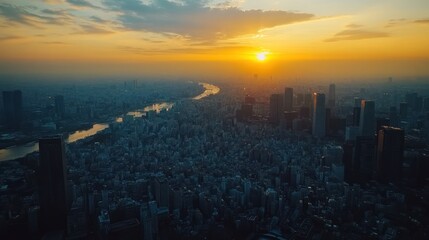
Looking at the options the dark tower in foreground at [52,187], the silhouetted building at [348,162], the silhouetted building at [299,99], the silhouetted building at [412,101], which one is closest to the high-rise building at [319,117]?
the silhouetted building at [348,162]

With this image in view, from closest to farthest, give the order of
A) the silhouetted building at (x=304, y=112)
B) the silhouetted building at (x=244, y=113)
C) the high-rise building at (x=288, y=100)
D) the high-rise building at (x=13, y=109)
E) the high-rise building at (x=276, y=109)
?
the high-rise building at (x=13, y=109) < the silhouetted building at (x=304, y=112) < the high-rise building at (x=276, y=109) < the silhouetted building at (x=244, y=113) < the high-rise building at (x=288, y=100)

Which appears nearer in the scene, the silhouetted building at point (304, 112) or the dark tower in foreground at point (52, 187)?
the dark tower in foreground at point (52, 187)

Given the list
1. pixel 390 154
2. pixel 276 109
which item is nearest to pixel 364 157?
pixel 390 154

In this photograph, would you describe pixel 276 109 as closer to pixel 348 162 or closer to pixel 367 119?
pixel 367 119

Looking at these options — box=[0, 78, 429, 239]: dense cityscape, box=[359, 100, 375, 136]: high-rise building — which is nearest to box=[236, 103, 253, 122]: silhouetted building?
box=[0, 78, 429, 239]: dense cityscape

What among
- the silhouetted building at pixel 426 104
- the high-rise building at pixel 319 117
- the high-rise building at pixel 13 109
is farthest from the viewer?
the high-rise building at pixel 319 117

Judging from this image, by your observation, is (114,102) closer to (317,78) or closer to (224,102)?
(224,102)

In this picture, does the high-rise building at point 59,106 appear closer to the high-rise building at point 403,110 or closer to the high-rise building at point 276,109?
the high-rise building at point 276,109
